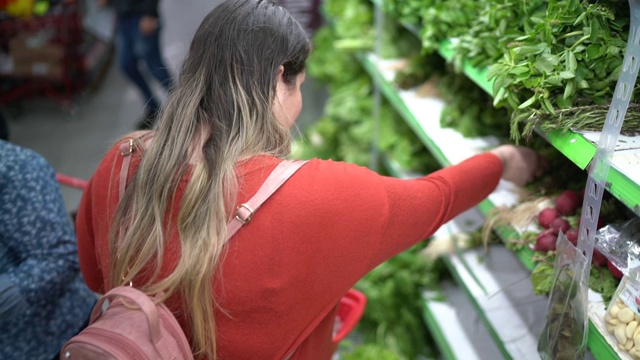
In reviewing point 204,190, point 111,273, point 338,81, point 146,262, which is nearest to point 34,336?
point 111,273

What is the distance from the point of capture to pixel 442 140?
241 centimetres

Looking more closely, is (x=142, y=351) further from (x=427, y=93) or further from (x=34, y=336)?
(x=427, y=93)

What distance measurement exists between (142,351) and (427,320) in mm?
1739

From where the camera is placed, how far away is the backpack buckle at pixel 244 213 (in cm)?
129

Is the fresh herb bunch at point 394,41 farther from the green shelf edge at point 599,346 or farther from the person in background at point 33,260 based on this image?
the green shelf edge at point 599,346

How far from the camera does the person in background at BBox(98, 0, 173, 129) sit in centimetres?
479

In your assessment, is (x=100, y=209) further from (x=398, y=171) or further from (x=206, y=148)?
(x=398, y=171)

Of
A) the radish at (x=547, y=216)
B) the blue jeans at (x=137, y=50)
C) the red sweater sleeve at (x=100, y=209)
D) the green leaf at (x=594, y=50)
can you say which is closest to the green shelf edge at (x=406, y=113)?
the radish at (x=547, y=216)

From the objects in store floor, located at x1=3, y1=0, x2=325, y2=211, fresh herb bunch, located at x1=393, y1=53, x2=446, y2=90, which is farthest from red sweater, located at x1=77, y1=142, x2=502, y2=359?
store floor, located at x1=3, y1=0, x2=325, y2=211

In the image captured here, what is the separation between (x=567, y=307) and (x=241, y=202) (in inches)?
34.2

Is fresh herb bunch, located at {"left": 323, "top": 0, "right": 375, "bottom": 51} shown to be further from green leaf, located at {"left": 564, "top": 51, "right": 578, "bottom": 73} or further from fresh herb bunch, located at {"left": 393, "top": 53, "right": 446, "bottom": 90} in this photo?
green leaf, located at {"left": 564, "top": 51, "right": 578, "bottom": 73}

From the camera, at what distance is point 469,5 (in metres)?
2.25

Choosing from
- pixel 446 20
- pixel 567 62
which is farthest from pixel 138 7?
pixel 567 62

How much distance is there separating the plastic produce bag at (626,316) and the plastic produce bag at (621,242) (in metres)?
0.05
